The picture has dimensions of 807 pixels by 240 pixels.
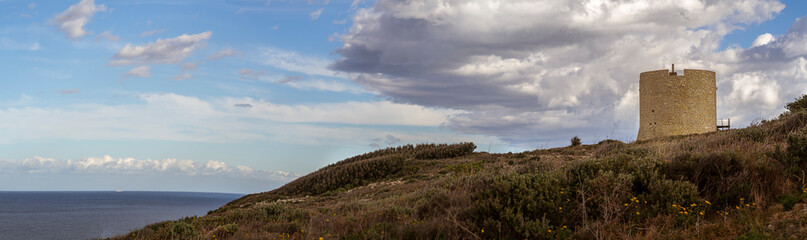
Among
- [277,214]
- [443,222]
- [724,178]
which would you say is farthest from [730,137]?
[277,214]

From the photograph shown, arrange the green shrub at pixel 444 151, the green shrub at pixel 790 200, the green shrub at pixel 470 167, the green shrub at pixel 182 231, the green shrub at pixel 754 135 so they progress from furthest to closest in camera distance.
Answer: the green shrub at pixel 444 151 → the green shrub at pixel 754 135 → the green shrub at pixel 470 167 → the green shrub at pixel 182 231 → the green shrub at pixel 790 200

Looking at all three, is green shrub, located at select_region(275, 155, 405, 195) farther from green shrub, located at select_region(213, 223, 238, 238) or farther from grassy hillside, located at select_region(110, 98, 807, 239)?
green shrub, located at select_region(213, 223, 238, 238)

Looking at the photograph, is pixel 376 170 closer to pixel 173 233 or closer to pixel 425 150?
pixel 425 150

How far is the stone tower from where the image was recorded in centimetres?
3091

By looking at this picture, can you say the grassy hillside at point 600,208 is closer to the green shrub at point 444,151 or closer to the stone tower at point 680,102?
the green shrub at point 444,151

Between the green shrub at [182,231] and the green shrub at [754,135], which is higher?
the green shrub at [754,135]

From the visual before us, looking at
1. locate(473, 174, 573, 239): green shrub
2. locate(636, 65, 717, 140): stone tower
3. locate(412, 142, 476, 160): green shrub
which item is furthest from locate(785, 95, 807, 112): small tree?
locate(473, 174, 573, 239): green shrub

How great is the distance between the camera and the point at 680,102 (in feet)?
101

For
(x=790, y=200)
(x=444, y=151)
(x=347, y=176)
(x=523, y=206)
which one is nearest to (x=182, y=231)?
(x=523, y=206)

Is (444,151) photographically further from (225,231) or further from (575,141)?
(225,231)

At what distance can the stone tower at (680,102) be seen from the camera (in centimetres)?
3091

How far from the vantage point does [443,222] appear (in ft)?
22.5

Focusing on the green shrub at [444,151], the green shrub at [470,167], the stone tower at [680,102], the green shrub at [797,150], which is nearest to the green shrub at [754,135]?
the green shrub at [797,150]

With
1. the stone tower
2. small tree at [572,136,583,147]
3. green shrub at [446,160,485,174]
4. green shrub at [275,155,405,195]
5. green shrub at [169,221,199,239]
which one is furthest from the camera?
the stone tower
